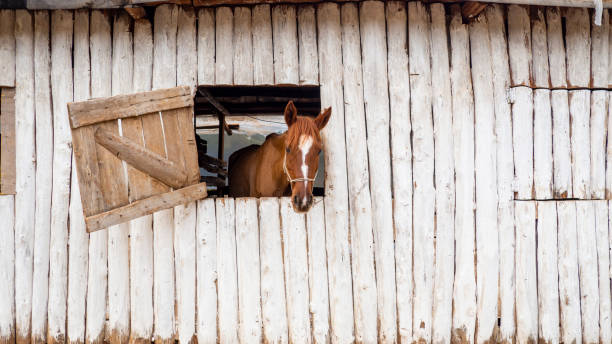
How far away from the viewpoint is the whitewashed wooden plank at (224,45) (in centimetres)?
456

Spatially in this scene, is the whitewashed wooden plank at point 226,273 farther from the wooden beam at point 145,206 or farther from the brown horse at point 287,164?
the brown horse at point 287,164

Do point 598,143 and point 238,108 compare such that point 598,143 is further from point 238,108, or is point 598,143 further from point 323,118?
point 238,108

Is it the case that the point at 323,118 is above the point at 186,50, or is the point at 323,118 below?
below

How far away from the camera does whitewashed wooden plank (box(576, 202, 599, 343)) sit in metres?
4.59

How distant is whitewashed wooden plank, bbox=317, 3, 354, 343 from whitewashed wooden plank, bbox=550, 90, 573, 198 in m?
2.13

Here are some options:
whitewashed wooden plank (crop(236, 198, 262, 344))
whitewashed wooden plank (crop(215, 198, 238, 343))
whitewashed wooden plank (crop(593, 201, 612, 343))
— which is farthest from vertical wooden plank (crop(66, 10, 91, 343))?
whitewashed wooden plank (crop(593, 201, 612, 343))

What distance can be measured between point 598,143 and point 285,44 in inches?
130

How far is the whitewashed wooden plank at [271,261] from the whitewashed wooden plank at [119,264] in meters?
1.30

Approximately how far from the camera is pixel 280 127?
909 cm

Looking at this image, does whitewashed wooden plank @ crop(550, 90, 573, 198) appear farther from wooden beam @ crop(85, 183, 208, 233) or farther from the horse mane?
wooden beam @ crop(85, 183, 208, 233)

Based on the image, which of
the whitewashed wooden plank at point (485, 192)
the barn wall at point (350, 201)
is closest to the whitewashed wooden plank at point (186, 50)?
the barn wall at point (350, 201)

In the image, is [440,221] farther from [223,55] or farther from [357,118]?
[223,55]

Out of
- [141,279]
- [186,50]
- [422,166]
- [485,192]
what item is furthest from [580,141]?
[141,279]

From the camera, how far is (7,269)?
176 inches
